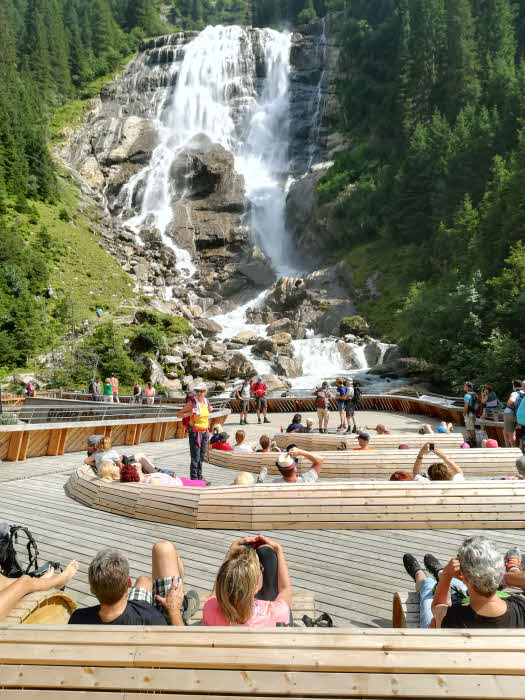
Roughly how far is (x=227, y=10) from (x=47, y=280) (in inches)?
4326

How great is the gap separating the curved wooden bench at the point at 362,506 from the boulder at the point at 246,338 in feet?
109

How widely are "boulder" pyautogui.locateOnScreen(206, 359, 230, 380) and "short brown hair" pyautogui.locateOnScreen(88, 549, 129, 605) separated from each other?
30155 millimetres

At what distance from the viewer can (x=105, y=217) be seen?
56281 mm

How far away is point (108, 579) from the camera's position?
2.68 metres

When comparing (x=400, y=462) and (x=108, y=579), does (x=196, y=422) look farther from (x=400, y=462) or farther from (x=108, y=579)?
(x=108, y=579)

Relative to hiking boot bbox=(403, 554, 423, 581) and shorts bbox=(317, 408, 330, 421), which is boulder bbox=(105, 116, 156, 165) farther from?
hiking boot bbox=(403, 554, 423, 581)

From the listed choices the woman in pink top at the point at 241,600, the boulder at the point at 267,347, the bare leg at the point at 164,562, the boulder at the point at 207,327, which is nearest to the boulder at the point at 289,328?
the boulder at the point at 267,347

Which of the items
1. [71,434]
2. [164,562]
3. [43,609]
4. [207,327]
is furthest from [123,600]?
[207,327]

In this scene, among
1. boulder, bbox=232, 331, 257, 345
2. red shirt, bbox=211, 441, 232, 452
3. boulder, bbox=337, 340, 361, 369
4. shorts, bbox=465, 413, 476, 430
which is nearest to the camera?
red shirt, bbox=211, 441, 232, 452

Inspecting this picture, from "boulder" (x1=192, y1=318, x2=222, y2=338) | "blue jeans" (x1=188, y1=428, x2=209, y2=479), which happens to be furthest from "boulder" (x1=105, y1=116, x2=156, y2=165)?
"blue jeans" (x1=188, y1=428, x2=209, y2=479)

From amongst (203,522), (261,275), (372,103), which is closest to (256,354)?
(261,275)

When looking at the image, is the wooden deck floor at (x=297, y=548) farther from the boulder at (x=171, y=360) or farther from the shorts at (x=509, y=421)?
the boulder at (x=171, y=360)

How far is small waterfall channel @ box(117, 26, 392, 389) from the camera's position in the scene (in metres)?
57.3

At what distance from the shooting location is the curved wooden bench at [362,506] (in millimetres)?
5500
